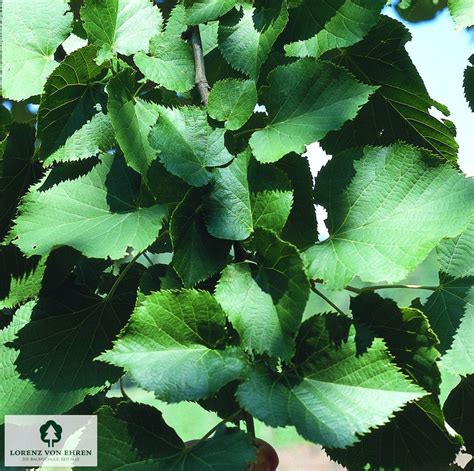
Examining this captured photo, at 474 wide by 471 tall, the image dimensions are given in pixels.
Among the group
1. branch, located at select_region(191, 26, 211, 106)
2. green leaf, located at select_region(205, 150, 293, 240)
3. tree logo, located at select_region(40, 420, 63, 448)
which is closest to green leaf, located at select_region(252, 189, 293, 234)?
green leaf, located at select_region(205, 150, 293, 240)

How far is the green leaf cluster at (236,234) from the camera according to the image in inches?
16.5

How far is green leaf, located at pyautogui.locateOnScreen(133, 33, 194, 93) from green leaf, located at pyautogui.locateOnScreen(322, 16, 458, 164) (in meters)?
0.13

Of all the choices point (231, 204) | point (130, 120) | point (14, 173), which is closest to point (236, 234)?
point (231, 204)

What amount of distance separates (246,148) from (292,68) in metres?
0.07

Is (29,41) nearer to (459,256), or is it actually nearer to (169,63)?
(169,63)

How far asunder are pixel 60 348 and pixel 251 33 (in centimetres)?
28

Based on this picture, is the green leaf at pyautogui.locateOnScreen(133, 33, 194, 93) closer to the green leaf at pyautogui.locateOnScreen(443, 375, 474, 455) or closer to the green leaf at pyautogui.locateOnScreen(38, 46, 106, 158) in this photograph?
the green leaf at pyautogui.locateOnScreen(38, 46, 106, 158)

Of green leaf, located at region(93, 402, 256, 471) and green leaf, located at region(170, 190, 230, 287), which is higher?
green leaf, located at region(170, 190, 230, 287)

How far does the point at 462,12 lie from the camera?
540 mm

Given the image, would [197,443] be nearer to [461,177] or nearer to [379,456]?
[379,456]

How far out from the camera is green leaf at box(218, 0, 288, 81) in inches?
20.3

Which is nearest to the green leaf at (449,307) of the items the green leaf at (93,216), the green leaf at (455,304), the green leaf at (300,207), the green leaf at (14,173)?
the green leaf at (455,304)

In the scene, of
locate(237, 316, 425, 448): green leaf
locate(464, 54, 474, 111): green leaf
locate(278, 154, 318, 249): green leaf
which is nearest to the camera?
locate(237, 316, 425, 448): green leaf

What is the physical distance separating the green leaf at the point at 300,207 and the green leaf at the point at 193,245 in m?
0.06
